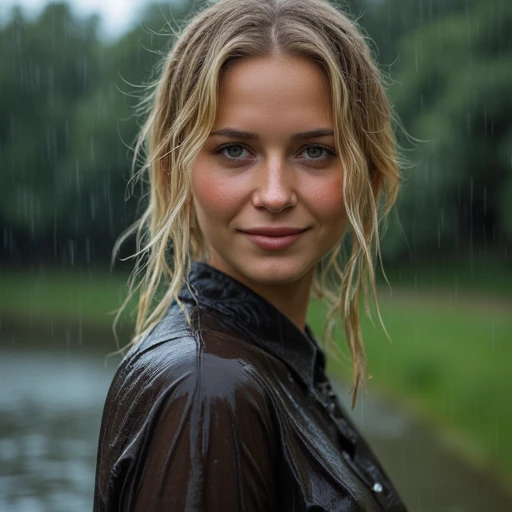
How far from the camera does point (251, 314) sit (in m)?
2.24

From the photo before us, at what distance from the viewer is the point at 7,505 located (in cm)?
744

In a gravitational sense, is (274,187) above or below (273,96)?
below

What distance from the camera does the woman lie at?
176 centimetres

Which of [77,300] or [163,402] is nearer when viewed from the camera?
[163,402]

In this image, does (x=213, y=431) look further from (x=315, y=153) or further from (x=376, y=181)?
(x=376, y=181)

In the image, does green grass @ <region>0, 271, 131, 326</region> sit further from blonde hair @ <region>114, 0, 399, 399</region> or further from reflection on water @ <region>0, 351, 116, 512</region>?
blonde hair @ <region>114, 0, 399, 399</region>

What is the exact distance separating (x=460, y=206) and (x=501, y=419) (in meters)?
19.1

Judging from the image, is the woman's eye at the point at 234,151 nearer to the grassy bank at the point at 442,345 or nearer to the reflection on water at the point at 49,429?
the grassy bank at the point at 442,345

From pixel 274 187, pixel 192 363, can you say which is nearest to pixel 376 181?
pixel 274 187

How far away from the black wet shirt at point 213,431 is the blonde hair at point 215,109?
7.3 inches

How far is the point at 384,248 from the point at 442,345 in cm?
1315

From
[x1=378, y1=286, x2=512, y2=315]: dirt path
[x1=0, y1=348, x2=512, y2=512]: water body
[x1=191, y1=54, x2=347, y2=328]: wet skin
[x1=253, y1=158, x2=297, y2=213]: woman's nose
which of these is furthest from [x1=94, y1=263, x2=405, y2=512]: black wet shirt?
[x1=378, y1=286, x2=512, y2=315]: dirt path

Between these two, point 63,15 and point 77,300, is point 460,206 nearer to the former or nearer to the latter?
point 77,300

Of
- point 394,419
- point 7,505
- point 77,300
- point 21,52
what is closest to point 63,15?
point 21,52
